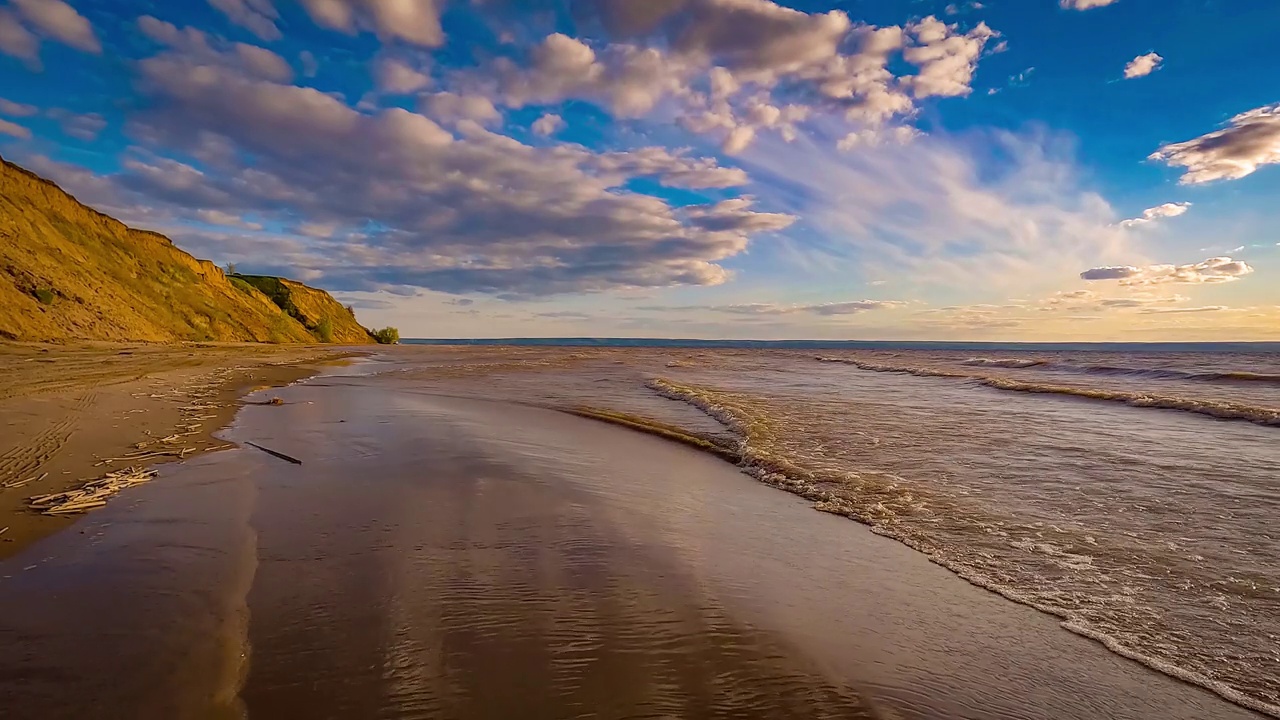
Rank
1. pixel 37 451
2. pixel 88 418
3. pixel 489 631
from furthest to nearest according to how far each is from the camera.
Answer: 1. pixel 88 418
2. pixel 37 451
3. pixel 489 631

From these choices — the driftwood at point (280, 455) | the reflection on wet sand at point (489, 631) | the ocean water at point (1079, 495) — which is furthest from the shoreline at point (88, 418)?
the ocean water at point (1079, 495)

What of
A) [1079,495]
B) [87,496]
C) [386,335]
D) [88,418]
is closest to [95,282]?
[88,418]

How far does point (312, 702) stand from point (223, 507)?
3.60 meters

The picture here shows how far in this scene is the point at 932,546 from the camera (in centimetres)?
511

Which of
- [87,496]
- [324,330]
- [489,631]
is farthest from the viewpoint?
[324,330]

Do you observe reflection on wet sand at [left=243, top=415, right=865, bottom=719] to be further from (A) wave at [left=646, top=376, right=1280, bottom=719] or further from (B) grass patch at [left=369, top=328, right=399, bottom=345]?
(B) grass patch at [left=369, top=328, right=399, bottom=345]

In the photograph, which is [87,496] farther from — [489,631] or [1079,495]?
[1079,495]

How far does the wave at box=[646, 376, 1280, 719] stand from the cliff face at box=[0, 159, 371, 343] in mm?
25073

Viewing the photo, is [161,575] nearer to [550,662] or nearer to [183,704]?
[183,704]

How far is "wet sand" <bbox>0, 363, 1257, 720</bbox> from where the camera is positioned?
2609 millimetres

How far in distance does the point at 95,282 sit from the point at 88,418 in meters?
27.0

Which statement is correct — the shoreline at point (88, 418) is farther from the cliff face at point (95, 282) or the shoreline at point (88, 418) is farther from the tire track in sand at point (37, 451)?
the cliff face at point (95, 282)

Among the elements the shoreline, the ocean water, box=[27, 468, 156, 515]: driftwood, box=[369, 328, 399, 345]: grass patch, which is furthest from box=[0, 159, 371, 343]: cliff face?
box=[369, 328, 399, 345]: grass patch

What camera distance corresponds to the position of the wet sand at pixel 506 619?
261cm
